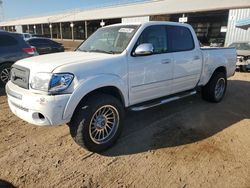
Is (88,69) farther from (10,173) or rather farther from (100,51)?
(10,173)

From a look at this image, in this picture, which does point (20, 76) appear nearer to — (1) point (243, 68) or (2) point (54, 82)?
(2) point (54, 82)

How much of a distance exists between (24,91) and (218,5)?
78.5 ft

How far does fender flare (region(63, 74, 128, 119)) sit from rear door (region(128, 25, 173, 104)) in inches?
14.0

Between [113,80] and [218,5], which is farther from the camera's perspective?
[218,5]

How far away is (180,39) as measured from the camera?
5195 mm

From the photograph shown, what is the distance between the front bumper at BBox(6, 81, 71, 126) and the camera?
323 cm

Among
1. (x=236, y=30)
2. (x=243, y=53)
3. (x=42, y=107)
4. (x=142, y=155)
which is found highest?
(x=236, y=30)

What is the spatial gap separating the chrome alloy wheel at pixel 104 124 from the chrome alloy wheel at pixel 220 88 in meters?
3.61

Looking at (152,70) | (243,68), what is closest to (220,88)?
(152,70)

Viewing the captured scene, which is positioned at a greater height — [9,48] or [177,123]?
[9,48]

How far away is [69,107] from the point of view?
3318 millimetres

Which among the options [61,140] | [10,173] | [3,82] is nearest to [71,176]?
[10,173]

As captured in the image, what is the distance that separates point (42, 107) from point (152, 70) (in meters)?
2.02

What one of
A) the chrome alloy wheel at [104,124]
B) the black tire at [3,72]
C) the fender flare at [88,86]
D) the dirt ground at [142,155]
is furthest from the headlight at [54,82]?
the black tire at [3,72]
